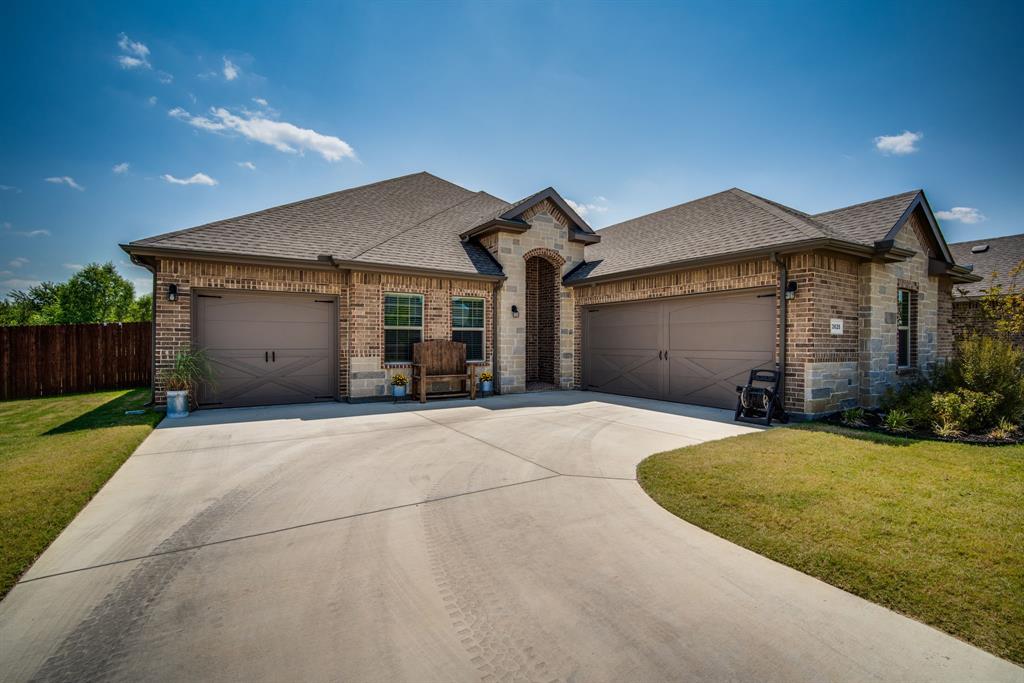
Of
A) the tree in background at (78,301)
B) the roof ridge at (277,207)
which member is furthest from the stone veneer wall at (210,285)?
the tree in background at (78,301)

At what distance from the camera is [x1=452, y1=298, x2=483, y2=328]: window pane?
1174cm

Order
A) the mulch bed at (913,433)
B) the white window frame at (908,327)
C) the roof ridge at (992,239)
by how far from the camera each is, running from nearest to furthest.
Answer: the mulch bed at (913,433) → the white window frame at (908,327) → the roof ridge at (992,239)

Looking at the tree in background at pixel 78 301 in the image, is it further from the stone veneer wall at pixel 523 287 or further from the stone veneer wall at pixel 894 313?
the stone veneer wall at pixel 894 313

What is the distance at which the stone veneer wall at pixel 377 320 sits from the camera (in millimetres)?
10320

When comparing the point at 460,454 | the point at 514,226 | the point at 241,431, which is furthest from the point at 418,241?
the point at 460,454

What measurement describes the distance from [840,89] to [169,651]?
14545mm

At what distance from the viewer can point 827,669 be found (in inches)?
78.7

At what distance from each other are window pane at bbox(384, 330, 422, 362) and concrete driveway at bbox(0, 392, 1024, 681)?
Answer: 5.97 meters

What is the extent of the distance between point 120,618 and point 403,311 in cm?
894

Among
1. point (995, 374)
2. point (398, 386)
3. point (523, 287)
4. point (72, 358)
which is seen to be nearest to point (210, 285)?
point (398, 386)

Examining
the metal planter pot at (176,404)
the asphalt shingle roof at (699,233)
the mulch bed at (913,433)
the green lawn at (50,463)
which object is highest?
the asphalt shingle roof at (699,233)

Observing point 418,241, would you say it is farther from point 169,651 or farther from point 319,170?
point 169,651

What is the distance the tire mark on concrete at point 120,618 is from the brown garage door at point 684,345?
9.20 metres

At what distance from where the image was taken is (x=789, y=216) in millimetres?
9617
